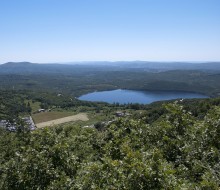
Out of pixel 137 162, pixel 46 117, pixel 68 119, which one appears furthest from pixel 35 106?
pixel 137 162

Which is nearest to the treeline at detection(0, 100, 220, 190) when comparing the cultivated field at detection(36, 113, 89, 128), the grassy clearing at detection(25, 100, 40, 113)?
the cultivated field at detection(36, 113, 89, 128)

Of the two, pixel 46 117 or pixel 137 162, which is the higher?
pixel 137 162

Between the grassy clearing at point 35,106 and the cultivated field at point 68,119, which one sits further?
the grassy clearing at point 35,106

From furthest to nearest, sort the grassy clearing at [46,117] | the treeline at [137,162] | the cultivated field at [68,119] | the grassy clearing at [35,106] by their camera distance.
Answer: the grassy clearing at [35,106]
the grassy clearing at [46,117]
the cultivated field at [68,119]
the treeline at [137,162]

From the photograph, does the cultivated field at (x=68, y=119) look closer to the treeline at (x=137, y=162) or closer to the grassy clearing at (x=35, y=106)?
the grassy clearing at (x=35, y=106)

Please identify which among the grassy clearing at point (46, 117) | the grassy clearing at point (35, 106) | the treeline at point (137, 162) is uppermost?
the treeline at point (137, 162)

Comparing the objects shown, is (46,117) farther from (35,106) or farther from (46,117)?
(35,106)

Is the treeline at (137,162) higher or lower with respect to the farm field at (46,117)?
higher

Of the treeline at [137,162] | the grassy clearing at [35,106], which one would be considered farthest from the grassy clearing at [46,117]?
the treeline at [137,162]

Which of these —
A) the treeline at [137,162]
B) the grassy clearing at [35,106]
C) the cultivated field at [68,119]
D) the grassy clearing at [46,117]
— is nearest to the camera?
the treeline at [137,162]
